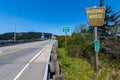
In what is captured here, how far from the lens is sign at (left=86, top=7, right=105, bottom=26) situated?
33.8 ft

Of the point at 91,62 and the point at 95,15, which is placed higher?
the point at 95,15

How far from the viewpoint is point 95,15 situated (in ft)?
34.0

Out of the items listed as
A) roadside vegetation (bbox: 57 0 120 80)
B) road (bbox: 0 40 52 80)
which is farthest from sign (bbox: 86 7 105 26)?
road (bbox: 0 40 52 80)

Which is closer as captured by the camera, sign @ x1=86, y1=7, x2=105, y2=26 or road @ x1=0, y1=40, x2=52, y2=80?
road @ x1=0, y1=40, x2=52, y2=80

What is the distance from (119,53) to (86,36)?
11771mm

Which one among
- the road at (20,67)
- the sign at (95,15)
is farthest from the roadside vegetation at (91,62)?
the sign at (95,15)

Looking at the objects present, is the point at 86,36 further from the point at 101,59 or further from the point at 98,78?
the point at 98,78

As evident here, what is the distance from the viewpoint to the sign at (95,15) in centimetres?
1031

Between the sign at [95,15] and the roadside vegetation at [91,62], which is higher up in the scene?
the sign at [95,15]

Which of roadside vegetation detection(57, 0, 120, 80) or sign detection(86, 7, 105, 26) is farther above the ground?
sign detection(86, 7, 105, 26)

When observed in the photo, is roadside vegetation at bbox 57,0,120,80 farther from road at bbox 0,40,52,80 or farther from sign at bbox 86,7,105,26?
sign at bbox 86,7,105,26

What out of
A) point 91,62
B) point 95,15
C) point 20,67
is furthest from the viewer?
point 91,62

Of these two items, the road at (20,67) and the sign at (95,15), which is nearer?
the road at (20,67)

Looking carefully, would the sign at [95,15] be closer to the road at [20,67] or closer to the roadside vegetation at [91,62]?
the roadside vegetation at [91,62]
